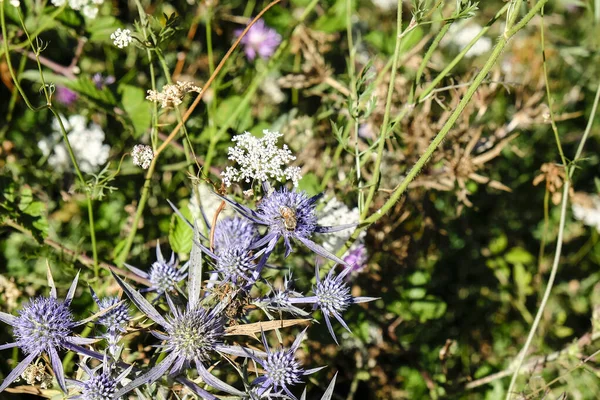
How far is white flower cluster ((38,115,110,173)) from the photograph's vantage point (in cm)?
172

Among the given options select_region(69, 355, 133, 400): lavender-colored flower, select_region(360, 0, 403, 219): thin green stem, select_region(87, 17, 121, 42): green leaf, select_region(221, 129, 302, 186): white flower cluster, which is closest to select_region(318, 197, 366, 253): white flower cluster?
select_region(360, 0, 403, 219): thin green stem

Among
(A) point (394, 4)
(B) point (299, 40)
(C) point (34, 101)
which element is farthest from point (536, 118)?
(C) point (34, 101)

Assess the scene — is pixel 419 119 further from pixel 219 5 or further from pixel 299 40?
pixel 219 5

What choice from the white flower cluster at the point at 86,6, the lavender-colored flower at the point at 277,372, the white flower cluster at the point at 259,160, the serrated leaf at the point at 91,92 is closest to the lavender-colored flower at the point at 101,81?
the serrated leaf at the point at 91,92

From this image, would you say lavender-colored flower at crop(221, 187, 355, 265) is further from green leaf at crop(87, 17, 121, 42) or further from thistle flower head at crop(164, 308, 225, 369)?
green leaf at crop(87, 17, 121, 42)

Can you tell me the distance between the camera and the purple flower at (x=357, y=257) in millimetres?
1499

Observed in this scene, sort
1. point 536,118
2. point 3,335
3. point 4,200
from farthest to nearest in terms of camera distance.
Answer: point 536,118 → point 3,335 → point 4,200

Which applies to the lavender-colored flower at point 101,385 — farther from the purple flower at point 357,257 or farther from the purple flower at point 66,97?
the purple flower at point 66,97

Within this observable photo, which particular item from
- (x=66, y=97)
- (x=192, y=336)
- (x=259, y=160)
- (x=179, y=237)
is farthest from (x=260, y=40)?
(x=192, y=336)

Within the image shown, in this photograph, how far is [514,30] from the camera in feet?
3.47

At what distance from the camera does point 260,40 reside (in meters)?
2.13

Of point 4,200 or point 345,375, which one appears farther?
point 345,375

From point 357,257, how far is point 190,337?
65 cm

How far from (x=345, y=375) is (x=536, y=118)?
108 cm
